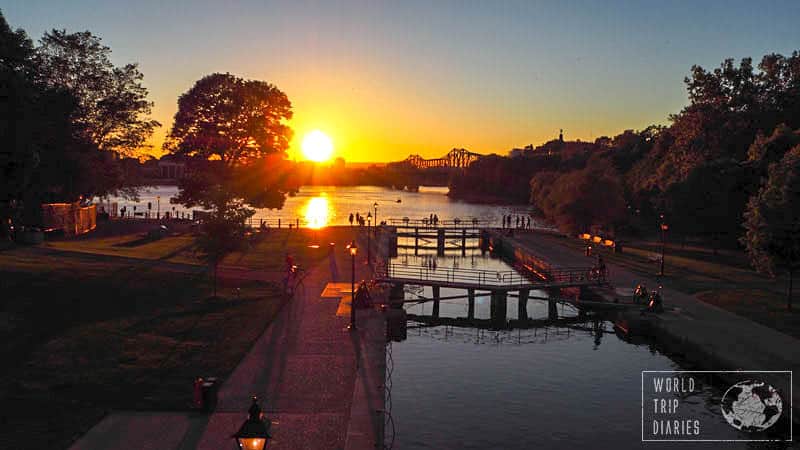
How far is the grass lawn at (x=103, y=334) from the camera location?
1570cm

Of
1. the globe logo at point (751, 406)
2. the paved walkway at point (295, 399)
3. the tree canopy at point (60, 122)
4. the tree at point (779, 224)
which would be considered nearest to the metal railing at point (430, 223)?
the tree canopy at point (60, 122)

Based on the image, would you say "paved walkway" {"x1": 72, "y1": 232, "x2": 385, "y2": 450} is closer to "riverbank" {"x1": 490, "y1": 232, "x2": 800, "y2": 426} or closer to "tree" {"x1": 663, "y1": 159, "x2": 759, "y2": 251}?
"riverbank" {"x1": 490, "y1": 232, "x2": 800, "y2": 426}

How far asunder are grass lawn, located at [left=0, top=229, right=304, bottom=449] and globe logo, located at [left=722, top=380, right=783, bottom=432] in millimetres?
16249

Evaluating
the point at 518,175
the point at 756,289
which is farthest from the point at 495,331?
the point at 518,175

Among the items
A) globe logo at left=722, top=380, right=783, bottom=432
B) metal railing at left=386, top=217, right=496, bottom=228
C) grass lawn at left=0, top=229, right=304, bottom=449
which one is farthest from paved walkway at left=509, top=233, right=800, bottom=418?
metal railing at left=386, top=217, right=496, bottom=228

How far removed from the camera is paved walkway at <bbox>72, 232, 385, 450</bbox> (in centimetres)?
1402

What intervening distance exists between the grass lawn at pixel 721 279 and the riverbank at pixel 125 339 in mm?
18294

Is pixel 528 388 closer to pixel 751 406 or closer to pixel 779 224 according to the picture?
pixel 751 406

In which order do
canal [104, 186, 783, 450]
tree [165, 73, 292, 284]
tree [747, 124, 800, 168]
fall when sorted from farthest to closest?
tree [165, 73, 292, 284] → tree [747, 124, 800, 168] → canal [104, 186, 783, 450]

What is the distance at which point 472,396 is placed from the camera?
21.7 metres

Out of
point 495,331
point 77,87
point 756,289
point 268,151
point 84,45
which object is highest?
point 84,45

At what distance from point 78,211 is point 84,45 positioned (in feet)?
46.4

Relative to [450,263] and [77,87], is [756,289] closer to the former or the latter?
[450,263]

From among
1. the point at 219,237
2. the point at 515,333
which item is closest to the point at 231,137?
the point at 219,237
